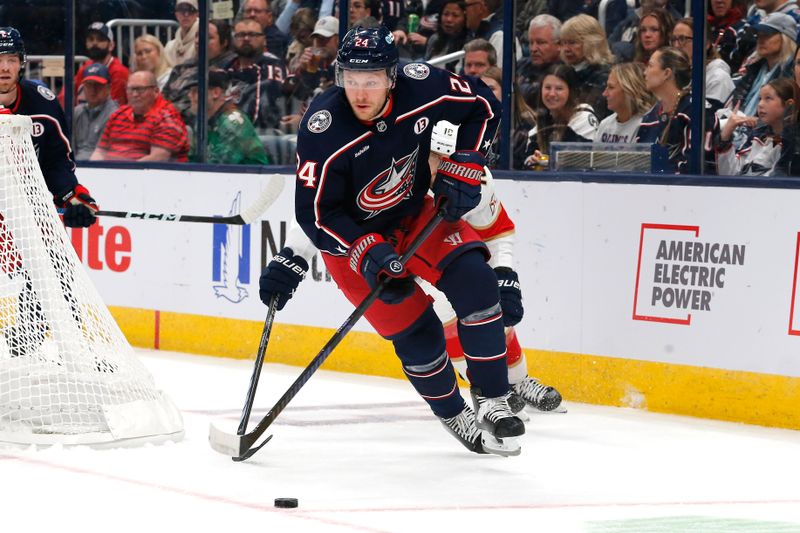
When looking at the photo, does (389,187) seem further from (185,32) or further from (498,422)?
(185,32)

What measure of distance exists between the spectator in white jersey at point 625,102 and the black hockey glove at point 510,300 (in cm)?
117

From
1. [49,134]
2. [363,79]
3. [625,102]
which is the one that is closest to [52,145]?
[49,134]

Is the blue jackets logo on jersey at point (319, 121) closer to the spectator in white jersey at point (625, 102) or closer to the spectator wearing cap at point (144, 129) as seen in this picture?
the spectator in white jersey at point (625, 102)

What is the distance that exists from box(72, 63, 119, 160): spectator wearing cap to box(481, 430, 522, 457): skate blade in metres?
3.77

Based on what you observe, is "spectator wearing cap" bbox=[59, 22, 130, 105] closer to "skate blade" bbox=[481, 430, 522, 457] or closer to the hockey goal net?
the hockey goal net

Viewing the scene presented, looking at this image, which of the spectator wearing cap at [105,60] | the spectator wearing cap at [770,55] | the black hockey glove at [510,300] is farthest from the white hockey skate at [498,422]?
the spectator wearing cap at [105,60]

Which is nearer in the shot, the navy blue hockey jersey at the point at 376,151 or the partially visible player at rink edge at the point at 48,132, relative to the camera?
the navy blue hockey jersey at the point at 376,151

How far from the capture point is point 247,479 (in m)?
4.11

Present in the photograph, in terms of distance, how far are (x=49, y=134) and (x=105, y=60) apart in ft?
6.90

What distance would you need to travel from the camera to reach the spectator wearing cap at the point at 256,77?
6.95 m

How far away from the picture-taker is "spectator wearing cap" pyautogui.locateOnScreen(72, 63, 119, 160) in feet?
25.1

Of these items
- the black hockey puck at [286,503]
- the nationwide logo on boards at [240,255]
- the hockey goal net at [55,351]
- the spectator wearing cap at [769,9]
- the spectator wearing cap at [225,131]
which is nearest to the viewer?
the black hockey puck at [286,503]

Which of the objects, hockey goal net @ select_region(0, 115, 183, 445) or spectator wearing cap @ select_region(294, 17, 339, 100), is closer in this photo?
hockey goal net @ select_region(0, 115, 183, 445)

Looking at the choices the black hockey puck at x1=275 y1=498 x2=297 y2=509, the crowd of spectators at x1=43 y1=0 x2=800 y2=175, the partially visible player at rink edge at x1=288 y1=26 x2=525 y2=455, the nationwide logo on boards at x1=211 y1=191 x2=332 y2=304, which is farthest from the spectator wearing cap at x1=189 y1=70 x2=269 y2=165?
the black hockey puck at x1=275 y1=498 x2=297 y2=509
